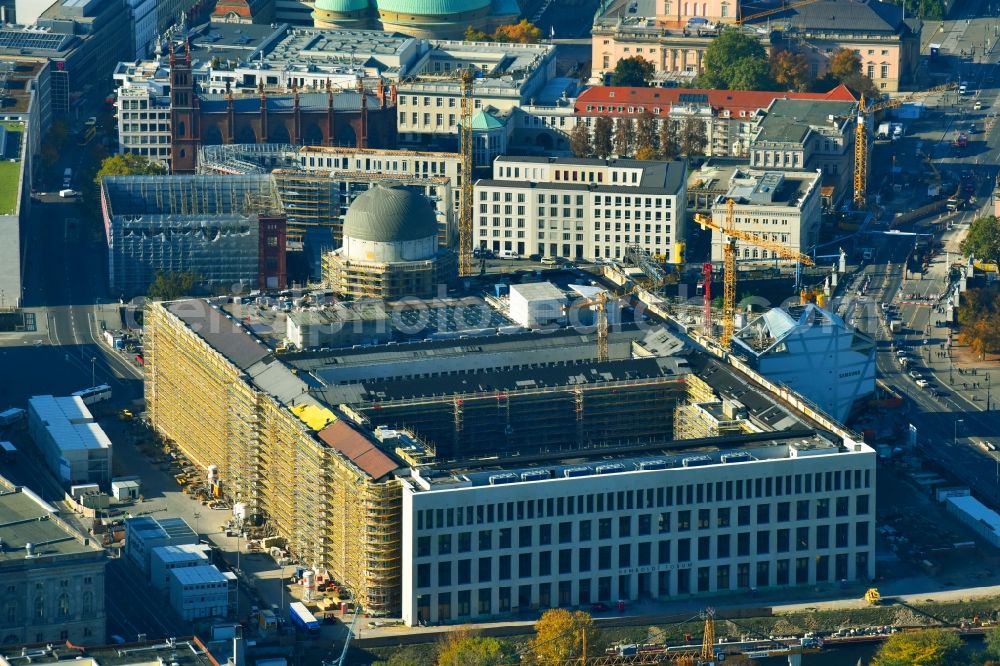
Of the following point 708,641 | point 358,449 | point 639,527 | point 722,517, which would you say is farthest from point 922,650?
point 358,449

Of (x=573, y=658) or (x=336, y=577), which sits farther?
(x=336, y=577)

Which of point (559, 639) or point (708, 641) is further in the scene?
point (708, 641)

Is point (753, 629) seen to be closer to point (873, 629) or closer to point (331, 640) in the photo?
point (873, 629)

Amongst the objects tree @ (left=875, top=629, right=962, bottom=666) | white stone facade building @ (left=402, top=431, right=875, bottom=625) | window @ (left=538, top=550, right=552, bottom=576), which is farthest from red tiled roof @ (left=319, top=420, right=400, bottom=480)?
tree @ (left=875, top=629, right=962, bottom=666)

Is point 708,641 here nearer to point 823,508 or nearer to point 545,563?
point 545,563

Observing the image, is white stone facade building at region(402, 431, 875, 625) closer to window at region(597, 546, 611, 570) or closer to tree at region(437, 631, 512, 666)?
window at region(597, 546, 611, 570)

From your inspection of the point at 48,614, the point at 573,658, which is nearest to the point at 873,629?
the point at 573,658

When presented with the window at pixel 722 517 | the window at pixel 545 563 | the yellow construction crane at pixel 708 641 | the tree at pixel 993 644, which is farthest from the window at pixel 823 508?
the window at pixel 545 563
